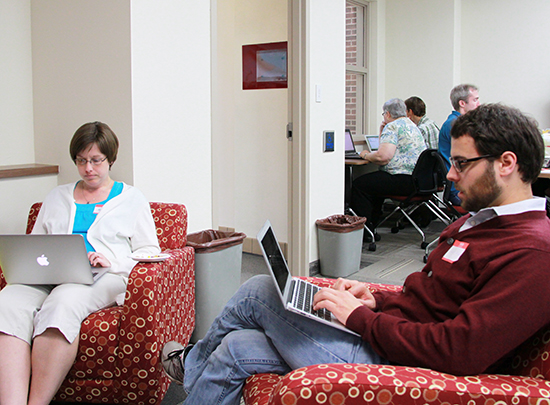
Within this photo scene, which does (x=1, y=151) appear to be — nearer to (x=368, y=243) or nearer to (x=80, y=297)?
(x=80, y=297)

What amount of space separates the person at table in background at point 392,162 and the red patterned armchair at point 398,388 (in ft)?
12.4

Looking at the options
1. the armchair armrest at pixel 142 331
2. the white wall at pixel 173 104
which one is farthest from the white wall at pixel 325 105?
the armchair armrest at pixel 142 331

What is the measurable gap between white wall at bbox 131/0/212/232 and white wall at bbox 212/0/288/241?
4.96 feet

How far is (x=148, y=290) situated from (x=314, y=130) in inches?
85.7

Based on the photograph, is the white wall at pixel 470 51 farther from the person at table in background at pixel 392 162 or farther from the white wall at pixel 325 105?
the white wall at pixel 325 105

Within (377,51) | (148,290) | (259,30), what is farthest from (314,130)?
(377,51)

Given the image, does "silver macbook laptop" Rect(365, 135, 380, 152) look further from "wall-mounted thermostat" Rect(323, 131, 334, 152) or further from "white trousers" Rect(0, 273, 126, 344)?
"white trousers" Rect(0, 273, 126, 344)

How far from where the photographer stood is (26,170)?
9.19 feet

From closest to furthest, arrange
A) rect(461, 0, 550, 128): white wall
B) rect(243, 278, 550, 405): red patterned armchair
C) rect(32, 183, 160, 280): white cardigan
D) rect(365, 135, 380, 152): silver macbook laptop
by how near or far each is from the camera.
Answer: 1. rect(243, 278, 550, 405): red patterned armchair
2. rect(32, 183, 160, 280): white cardigan
3. rect(365, 135, 380, 152): silver macbook laptop
4. rect(461, 0, 550, 128): white wall

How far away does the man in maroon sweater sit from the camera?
3.92 ft

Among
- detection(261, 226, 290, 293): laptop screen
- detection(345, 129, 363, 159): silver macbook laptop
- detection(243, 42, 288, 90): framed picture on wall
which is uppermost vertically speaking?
detection(243, 42, 288, 90): framed picture on wall

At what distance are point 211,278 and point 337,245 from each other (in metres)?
1.42

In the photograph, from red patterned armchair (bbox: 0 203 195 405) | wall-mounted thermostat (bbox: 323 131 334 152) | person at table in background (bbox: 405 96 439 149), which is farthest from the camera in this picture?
person at table in background (bbox: 405 96 439 149)

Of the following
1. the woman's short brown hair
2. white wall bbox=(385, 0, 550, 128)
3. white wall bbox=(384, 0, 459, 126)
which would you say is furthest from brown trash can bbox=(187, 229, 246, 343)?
white wall bbox=(385, 0, 550, 128)
